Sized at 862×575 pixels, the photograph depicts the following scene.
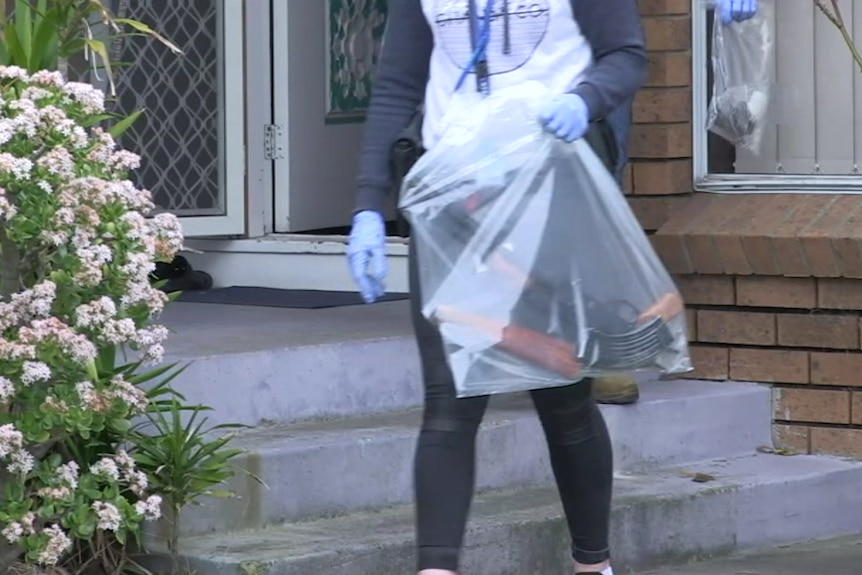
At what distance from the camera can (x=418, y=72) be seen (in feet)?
13.2

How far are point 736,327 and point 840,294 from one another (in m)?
0.36

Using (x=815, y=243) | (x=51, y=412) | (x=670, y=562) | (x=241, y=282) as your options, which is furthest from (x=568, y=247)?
(x=241, y=282)

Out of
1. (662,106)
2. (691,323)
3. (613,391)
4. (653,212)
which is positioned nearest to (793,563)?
(613,391)

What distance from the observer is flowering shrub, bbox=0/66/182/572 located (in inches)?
151

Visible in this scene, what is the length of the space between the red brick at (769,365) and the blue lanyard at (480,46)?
2197mm

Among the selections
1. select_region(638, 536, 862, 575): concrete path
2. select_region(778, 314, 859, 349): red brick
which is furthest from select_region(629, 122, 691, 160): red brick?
select_region(638, 536, 862, 575): concrete path

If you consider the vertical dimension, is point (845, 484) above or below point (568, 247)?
below

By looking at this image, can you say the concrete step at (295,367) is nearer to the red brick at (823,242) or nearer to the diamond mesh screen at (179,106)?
the diamond mesh screen at (179,106)

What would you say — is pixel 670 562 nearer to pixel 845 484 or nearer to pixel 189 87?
pixel 845 484

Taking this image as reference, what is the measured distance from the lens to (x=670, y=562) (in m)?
4.98

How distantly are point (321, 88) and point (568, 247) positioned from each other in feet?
11.2

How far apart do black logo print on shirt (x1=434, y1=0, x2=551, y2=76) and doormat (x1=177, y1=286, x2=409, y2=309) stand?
2.31m

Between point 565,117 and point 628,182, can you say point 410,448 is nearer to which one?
point 565,117

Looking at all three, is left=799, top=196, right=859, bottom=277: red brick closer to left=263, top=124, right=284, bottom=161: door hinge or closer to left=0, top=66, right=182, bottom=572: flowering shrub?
left=263, top=124, right=284, bottom=161: door hinge
